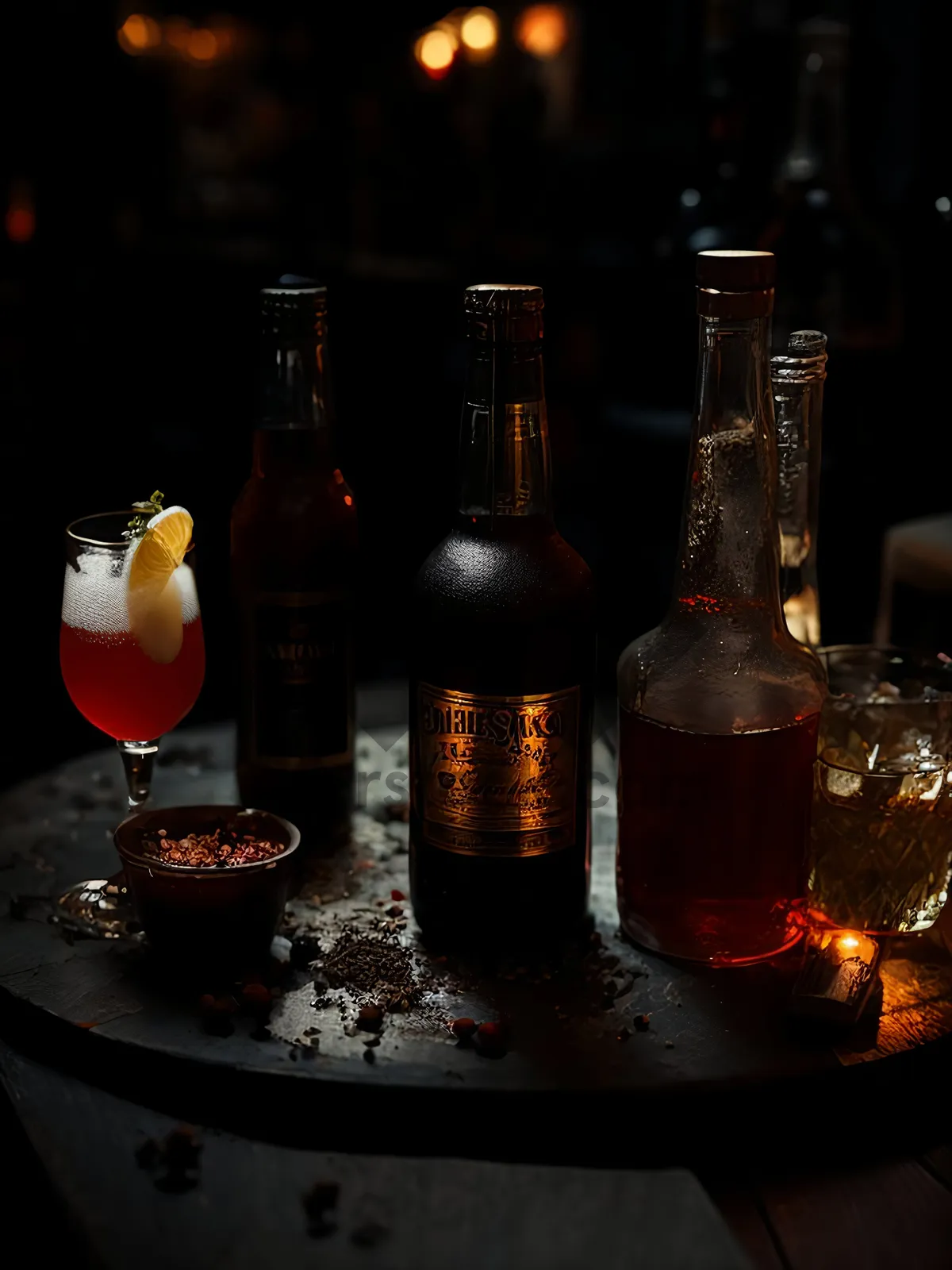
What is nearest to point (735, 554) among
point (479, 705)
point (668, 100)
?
point (479, 705)

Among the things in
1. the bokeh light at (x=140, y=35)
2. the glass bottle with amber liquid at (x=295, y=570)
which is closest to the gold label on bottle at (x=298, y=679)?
the glass bottle with amber liquid at (x=295, y=570)

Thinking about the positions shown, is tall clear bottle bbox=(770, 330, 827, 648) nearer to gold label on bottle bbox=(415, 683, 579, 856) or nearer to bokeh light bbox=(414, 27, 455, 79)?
gold label on bottle bbox=(415, 683, 579, 856)

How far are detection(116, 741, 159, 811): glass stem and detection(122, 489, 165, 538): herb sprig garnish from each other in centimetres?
21

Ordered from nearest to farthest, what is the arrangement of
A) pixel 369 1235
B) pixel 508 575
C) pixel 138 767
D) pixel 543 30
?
1. pixel 369 1235
2. pixel 508 575
3. pixel 138 767
4. pixel 543 30

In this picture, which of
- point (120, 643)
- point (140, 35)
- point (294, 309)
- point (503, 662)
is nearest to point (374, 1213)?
point (503, 662)

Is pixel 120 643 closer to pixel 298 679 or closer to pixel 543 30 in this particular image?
pixel 298 679

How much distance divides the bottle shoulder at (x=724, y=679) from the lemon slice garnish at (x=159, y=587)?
1.37ft

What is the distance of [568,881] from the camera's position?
1349mm

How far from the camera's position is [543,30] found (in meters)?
4.99

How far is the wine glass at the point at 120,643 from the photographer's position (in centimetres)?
137

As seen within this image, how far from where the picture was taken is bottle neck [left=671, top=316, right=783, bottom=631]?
122cm

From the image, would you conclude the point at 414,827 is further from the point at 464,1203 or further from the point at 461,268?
the point at 461,268

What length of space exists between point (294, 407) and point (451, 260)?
280 cm

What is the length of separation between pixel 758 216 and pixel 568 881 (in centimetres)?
156
